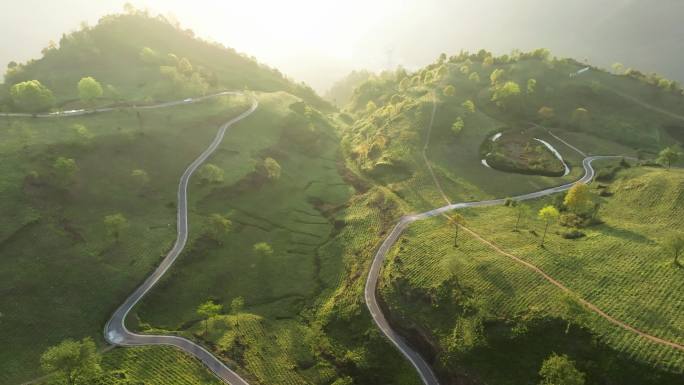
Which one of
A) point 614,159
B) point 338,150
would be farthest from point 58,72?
point 614,159

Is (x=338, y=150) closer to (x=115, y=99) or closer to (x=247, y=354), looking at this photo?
(x=115, y=99)

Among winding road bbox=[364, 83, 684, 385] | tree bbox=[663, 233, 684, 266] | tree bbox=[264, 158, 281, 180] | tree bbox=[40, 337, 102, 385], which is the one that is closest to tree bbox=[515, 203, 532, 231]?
winding road bbox=[364, 83, 684, 385]

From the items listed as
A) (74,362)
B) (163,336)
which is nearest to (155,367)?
(163,336)

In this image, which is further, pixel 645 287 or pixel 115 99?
pixel 115 99

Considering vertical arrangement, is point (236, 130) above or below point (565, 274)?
above

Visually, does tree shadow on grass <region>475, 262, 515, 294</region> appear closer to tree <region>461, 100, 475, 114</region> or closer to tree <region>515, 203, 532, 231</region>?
tree <region>515, 203, 532, 231</region>

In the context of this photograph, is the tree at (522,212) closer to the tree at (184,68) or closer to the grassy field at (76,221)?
the grassy field at (76,221)

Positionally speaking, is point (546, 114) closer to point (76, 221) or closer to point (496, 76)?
point (496, 76)
